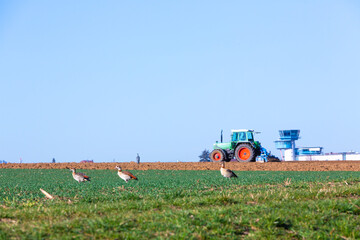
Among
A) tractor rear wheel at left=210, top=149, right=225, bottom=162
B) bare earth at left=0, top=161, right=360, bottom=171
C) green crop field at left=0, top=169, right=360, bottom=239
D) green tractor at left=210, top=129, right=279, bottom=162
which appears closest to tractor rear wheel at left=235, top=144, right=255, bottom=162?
green tractor at left=210, top=129, right=279, bottom=162

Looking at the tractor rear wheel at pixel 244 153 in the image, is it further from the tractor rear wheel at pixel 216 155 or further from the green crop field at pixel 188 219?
the green crop field at pixel 188 219

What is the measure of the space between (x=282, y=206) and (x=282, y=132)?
11739 cm

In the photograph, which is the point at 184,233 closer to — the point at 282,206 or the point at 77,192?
the point at 282,206

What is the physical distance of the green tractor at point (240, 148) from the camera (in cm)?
4297

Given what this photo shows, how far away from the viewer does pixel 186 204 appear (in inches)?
495

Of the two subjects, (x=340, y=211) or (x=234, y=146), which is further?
(x=234, y=146)

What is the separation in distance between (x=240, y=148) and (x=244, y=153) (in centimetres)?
78

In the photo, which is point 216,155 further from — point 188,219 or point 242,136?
point 188,219

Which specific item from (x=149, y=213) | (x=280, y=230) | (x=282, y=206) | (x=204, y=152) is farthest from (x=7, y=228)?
(x=204, y=152)

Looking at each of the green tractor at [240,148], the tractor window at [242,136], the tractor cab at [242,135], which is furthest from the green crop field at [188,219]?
the tractor window at [242,136]

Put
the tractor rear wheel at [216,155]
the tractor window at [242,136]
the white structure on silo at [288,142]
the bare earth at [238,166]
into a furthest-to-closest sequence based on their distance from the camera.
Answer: the white structure on silo at [288,142] → the tractor rear wheel at [216,155] → the tractor window at [242,136] → the bare earth at [238,166]

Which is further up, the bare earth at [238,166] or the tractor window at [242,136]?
the tractor window at [242,136]

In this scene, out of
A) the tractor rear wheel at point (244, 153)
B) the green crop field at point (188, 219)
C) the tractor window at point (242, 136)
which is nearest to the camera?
the green crop field at point (188, 219)

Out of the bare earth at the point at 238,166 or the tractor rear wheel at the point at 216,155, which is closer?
the bare earth at the point at 238,166
